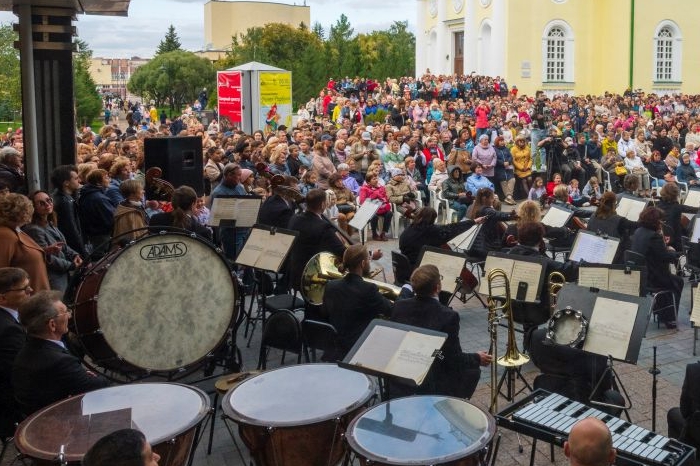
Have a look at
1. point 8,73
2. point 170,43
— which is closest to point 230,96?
point 8,73

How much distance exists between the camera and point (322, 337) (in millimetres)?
6637

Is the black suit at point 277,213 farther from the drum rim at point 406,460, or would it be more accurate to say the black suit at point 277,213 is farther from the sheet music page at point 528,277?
the drum rim at point 406,460

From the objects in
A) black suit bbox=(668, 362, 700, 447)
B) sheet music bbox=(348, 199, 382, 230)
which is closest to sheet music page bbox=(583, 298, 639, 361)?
black suit bbox=(668, 362, 700, 447)

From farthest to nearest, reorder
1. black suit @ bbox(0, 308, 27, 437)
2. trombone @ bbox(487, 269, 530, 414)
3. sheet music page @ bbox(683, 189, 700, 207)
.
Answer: sheet music page @ bbox(683, 189, 700, 207) < trombone @ bbox(487, 269, 530, 414) < black suit @ bbox(0, 308, 27, 437)

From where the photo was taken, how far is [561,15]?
128 feet

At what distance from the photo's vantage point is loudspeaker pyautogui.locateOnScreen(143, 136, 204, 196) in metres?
11.2

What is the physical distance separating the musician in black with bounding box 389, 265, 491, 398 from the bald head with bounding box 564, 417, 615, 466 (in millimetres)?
1869

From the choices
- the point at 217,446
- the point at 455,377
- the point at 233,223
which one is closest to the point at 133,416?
the point at 217,446

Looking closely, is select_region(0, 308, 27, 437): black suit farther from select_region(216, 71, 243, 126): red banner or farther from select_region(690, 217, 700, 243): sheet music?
select_region(216, 71, 243, 126): red banner

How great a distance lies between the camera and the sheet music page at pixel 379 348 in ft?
15.0

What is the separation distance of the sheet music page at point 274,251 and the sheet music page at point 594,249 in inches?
127

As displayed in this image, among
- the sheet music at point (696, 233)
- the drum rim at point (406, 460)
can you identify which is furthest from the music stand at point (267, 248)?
the sheet music at point (696, 233)

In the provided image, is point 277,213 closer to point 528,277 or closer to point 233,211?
point 233,211

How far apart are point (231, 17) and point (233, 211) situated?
10252 centimetres
